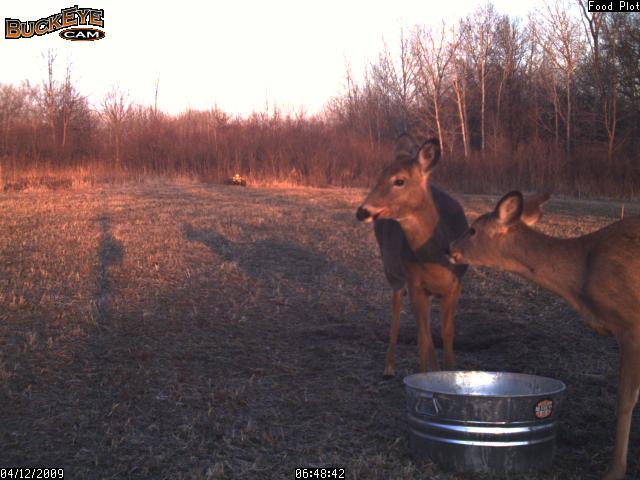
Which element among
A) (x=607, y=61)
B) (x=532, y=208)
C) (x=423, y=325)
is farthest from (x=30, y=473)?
(x=607, y=61)

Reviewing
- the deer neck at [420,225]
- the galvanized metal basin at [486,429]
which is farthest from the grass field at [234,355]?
the deer neck at [420,225]

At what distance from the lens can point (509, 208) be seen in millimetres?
5832

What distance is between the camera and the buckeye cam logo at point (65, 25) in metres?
16.4

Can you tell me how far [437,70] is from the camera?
49875 millimetres

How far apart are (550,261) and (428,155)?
1542mm

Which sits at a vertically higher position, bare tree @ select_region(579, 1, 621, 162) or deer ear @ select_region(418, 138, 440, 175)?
bare tree @ select_region(579, 1, 621, 162)

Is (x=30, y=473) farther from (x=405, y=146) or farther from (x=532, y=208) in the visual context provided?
(x=405, y=146)

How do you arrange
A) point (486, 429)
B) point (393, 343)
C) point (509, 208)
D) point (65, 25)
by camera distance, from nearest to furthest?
point (486, 429) < point (509, 208) < point (393, 343) < point (65, 25)

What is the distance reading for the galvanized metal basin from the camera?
462cm

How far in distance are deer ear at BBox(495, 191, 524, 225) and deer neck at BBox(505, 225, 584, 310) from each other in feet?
0.43

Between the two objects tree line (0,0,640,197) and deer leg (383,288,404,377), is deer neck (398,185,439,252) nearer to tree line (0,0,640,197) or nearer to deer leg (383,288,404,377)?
deer leg (383,288,404,377)

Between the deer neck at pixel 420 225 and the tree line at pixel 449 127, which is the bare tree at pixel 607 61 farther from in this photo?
the deer neck at pixel 420 225

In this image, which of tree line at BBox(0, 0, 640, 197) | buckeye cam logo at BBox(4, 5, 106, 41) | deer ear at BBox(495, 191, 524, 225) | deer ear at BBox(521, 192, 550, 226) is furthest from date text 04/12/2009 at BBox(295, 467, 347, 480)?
tree line at BBox(0, 0, 640, 197)

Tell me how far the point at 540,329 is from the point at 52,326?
520 cm
